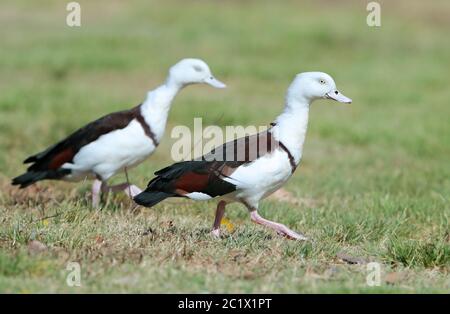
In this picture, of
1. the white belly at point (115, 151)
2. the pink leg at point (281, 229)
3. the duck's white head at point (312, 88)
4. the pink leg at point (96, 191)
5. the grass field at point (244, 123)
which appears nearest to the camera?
the grass field at point (244, 123)

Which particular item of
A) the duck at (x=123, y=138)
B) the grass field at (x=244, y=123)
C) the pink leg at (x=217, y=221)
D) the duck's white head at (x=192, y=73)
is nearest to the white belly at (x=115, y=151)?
the duck at (x=123, y=138)

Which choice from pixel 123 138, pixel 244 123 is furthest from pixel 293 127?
pixel 244 123

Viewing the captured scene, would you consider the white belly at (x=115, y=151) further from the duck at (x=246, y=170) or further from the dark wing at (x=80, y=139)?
the duck at (x=246, y=170)

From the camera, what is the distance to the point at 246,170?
633 cm

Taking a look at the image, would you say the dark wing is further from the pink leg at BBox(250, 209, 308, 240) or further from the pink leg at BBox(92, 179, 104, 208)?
the pink leg at BBox(250, 209, 308, 240)

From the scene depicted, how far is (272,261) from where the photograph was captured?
5.88 metres

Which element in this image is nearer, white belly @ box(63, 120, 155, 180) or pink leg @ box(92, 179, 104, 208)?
white belly @ box(63, 120, 155, 180)

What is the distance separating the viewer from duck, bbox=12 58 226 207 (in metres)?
7.60

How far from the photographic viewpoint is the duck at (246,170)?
6.33 meters

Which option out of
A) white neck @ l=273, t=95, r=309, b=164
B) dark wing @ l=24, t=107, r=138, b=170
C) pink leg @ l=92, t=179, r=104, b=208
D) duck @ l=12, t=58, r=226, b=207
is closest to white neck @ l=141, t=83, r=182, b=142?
duck @ l=12, t=58, r=226, b=207

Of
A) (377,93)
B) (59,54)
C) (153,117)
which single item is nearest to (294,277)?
(153,117)

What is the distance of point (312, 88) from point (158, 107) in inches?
61.3

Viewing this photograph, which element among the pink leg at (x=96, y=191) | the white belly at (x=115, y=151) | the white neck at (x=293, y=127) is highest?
the white neck at (x=293, y=127)

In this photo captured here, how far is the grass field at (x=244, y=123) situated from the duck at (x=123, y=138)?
28cm
